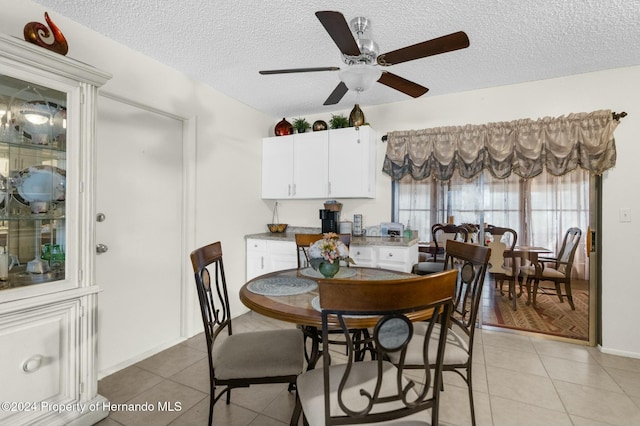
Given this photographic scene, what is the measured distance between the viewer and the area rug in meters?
2.98

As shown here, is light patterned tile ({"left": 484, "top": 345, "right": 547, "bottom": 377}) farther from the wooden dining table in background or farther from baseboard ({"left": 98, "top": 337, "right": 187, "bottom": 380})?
baseboard ({"left": 98, "top": 337, "right": 187, "bottom": 380})

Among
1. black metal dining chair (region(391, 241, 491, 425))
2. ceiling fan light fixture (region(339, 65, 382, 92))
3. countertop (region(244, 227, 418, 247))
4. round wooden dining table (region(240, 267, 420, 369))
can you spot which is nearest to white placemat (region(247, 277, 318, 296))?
round wooden dining table (region(240, 267, 420, 369))

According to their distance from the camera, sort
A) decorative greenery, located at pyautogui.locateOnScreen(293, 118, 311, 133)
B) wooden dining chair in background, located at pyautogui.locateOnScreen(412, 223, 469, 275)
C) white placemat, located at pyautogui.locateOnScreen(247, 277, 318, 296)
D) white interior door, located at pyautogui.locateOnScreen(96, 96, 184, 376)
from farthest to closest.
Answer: decorative greenery, located at pyautogui.locateOnScreen(293, 118, 311, 133), wooden dining chair in background, located at pyautogui.locateOnScreen(412, 223, 469, 275), white interior door, located at pyautogui.locateOnScreen(96, 96, 184, 376), white placemat, located at pyautogui.locateOnScreen(247, 277, 318, 296)

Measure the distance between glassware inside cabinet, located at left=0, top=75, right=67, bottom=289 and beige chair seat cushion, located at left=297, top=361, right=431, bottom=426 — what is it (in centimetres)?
151

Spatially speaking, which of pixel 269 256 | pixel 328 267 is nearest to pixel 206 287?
pixel 328 267

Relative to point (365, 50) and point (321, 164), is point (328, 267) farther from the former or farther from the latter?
point (321, 164)

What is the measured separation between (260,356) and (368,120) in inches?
117

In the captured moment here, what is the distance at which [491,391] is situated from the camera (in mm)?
2082

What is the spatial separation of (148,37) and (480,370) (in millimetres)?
3547

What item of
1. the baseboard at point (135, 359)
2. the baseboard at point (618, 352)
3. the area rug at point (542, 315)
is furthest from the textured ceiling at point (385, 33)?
the baseboard at point (618, 352)

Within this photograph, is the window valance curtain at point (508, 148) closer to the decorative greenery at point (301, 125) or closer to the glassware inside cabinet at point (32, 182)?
the decorative greenery at point (301, 125)

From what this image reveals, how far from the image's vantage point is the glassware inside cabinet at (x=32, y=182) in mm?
1589

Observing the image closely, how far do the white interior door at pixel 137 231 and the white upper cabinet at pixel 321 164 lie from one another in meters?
1.23

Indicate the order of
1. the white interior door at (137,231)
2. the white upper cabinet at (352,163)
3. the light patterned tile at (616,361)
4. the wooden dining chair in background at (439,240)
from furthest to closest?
the white upper cabinet at (352,163) < the wooden dining chair in background at (439,240) < the light patterned tile at (616,361) < the white interior door at (137,231)
